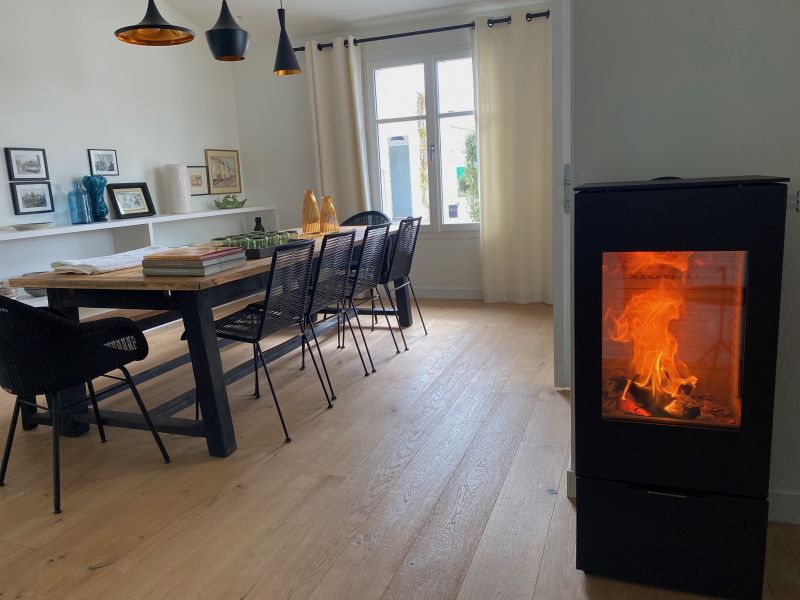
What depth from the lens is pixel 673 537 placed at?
5.22 ft

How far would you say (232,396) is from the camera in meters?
3.38

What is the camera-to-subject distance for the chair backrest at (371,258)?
3.67 m

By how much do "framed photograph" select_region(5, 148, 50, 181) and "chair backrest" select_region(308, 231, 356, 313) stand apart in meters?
2.37

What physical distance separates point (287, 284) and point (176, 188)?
113 inches

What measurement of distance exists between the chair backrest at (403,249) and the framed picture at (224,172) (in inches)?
99.3

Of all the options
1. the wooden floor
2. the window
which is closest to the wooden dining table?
the wooden floor

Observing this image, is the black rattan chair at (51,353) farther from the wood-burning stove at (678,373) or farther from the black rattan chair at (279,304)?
the wood-burning stove at (678,373)

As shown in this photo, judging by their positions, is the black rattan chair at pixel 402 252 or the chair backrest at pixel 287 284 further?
the black rattan chair at pixel 402 252

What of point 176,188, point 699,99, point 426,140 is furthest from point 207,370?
point 426,140

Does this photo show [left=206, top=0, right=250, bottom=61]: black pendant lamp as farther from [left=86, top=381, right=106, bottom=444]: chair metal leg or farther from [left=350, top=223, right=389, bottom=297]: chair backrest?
[left=86, top=381, right=106, bottom=444]: chair metal leg

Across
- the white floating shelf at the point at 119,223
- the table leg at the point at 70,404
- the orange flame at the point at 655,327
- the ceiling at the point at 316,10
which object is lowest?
the table leg at the point at 70,404

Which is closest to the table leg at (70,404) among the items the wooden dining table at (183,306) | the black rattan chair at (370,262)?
the wooden dining table at (183,306)

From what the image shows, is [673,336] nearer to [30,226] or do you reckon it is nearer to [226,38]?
[226,38]

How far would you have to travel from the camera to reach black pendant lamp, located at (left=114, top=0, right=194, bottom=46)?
3.00m
